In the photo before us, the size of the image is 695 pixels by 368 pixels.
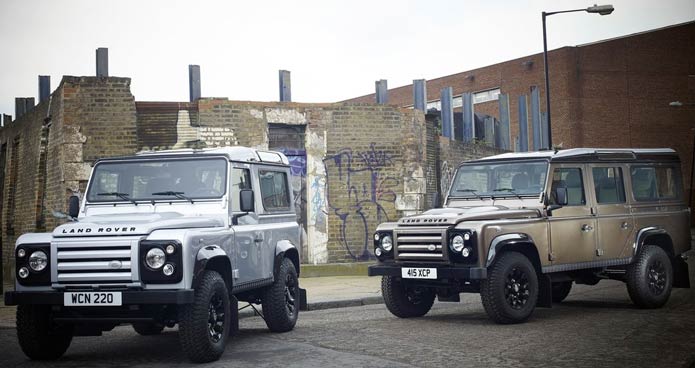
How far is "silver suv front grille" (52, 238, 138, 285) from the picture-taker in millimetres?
7941

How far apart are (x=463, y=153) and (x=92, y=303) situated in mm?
16774

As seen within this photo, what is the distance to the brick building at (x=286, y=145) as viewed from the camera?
17.6m

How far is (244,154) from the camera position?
1007 cm

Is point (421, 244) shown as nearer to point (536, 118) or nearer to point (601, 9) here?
point (601, 9)

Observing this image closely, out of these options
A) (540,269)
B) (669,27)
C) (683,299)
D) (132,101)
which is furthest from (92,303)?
(669,27)

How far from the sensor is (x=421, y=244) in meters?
10.9

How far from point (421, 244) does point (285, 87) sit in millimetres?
10122

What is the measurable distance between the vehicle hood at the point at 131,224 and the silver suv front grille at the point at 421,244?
2.84 meters

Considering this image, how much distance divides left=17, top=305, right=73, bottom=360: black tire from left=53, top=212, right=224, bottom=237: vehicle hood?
2.59ft

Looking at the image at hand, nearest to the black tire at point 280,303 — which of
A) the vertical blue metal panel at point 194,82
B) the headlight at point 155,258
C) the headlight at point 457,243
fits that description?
the headlight at point 457,243

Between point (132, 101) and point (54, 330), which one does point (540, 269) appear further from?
point (132, 101)

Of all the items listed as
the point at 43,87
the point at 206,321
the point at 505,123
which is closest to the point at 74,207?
the point at 206,321

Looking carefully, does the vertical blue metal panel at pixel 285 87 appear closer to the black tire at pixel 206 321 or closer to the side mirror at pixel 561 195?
the side mirror at pixel 561 195

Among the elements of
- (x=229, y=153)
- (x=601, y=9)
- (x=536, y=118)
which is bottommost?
(x=229, y=153)
